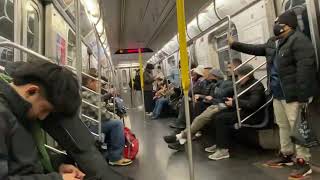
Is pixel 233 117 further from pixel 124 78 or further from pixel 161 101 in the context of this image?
pixel 124 78

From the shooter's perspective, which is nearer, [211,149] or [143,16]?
[211,149]

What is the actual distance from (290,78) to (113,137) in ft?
7.25

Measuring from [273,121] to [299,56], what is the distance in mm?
1346

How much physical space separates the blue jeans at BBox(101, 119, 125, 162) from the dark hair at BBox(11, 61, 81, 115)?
9.20ft

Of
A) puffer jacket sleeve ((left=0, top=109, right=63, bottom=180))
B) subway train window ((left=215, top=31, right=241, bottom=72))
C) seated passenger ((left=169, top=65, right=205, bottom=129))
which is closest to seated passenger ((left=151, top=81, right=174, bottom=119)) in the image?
subway train window ((left=215, top=31, right=241, bottom=72))

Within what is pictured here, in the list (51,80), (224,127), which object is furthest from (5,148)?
(224,127)

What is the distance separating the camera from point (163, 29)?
1150 centimetres

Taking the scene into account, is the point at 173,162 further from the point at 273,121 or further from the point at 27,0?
the point at 27,0

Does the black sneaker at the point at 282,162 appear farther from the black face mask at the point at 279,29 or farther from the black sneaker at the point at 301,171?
the black face mask at the point at 279,29

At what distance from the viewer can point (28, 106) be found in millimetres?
1342

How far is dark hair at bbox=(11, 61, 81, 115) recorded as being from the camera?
1.36m

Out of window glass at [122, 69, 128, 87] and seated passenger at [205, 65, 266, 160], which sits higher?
window glass at [122, 69, 128, 87]

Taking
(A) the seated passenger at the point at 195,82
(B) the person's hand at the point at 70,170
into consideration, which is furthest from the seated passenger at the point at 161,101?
(B) the person's hand at the point at 70,170

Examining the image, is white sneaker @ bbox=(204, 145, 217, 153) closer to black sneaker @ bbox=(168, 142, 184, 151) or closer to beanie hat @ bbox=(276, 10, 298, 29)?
black sneaker @ bbox=(168, 142, 184, 151)
